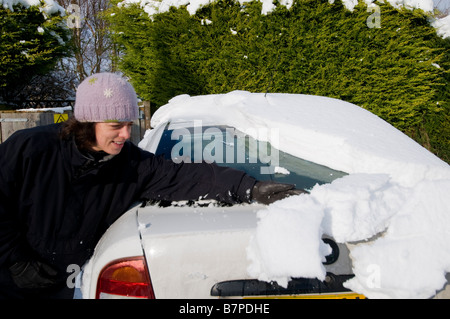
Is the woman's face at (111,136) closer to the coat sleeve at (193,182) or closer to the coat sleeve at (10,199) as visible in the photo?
the coat sleeve at (193,182)

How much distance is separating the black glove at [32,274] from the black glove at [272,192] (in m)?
1.06

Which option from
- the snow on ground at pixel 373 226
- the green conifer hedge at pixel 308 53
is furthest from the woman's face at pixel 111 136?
the green conifer hedge at pixel 308 53

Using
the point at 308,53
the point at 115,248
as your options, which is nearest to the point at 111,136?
the point at 115,248

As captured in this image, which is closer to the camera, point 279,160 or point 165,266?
point 165,266

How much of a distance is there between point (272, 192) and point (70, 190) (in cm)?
96

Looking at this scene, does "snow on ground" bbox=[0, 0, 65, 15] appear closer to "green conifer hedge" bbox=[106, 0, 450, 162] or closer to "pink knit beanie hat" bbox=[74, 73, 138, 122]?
"green conifer hedge" bbox=[106, 0, 450, 162]

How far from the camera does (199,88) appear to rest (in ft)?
20.1

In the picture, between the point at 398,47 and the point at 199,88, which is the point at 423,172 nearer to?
the point at 199,88

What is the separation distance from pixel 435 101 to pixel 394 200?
6.58m

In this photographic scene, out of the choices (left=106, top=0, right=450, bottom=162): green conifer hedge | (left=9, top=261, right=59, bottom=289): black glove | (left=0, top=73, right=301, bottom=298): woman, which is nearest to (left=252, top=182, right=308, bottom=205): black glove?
(left=0, top=73, right=301, bottom=298): woman

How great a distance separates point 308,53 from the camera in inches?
229
